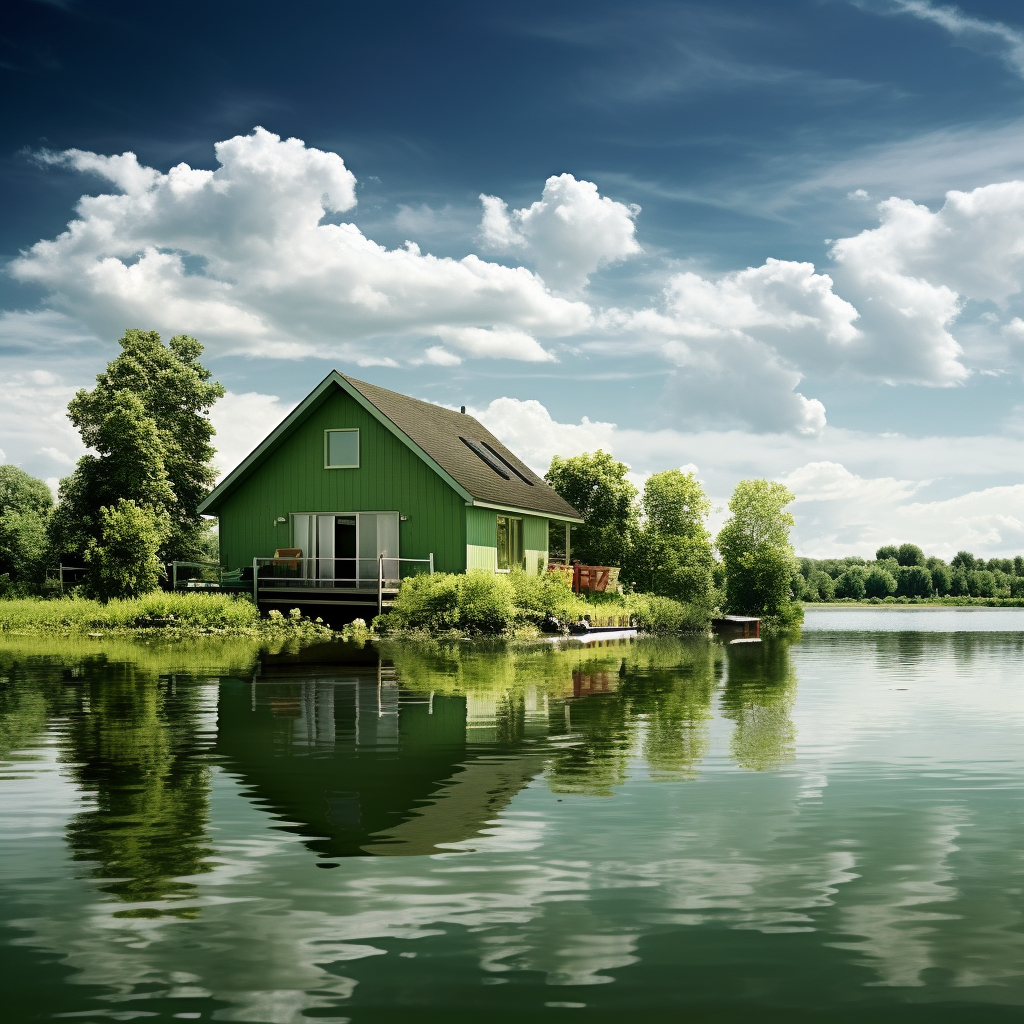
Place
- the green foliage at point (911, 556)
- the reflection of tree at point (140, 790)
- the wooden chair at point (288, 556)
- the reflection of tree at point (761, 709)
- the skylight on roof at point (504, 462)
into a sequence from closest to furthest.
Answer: the reflection of tree at point (140, 790) < the reflection of tree at point (761, 709) < the wooden chair at point (288, 556) < the skylight on roof at point (504, 462) < the green foliage at point (911, 556)

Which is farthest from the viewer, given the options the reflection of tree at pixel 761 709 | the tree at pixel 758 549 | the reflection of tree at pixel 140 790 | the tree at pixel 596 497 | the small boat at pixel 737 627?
the tree at pixel 758 549

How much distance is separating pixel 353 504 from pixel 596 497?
1421 centimetres

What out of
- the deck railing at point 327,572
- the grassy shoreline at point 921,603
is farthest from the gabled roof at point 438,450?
the grassy shoreline at point 921,603

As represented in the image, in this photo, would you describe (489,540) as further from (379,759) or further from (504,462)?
(379,759)

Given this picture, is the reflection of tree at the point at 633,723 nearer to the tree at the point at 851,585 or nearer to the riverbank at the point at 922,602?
the riverbank at the point at 922,602

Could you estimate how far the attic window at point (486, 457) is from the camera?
3703cm

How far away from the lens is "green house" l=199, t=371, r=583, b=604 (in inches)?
1220

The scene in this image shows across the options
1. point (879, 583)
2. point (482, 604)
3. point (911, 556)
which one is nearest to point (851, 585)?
point (879, 583)

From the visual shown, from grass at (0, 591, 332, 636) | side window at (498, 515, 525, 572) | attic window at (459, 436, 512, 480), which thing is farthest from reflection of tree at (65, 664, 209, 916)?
attic window at (459, 436, 512, 480)

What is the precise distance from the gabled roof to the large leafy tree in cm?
572

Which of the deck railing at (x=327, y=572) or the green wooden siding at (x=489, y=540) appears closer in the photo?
the deck railing at (x=327, y=572)

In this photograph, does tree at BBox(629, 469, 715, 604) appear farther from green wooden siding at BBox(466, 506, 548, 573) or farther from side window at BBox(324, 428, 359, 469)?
side window at BBox(324, 428, 359, 469)

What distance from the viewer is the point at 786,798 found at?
24.7 feet

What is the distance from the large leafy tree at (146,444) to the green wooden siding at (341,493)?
4.34m
